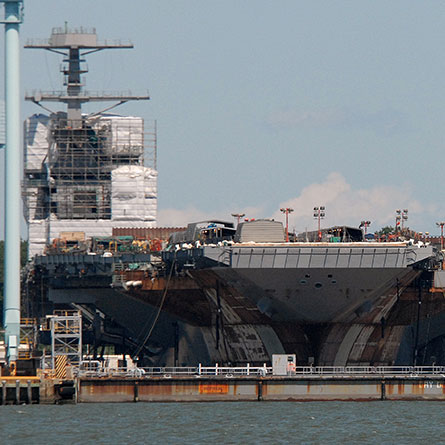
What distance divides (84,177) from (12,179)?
17.0 m

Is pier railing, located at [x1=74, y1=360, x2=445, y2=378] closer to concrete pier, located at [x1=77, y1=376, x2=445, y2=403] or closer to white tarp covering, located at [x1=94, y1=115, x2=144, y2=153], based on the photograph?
concrete pier, located at [x1=77, y1=376, x2=445, y2=403]

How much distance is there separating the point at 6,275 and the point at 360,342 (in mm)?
26826

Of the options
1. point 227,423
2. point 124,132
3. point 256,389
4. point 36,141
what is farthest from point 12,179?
point 227,423

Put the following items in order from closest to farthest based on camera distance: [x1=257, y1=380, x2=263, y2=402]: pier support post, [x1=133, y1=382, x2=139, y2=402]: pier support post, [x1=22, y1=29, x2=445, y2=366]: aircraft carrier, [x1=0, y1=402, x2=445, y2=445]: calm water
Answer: [x1=0, y1=402, x2=445, y2=445]: calm water
[x1=133, y1=382, x2=139, y2=402]: pier support post
[x1=257, y1=380, x2=263, y2=402]: pier support post
[x1=22, y1=29, x2=445, y2=366]: aircraft carrier

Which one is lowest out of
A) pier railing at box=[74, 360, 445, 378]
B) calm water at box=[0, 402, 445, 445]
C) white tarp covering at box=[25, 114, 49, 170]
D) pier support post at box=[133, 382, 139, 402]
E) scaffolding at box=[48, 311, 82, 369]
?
calm water at box=[0, 402, 445, 445]

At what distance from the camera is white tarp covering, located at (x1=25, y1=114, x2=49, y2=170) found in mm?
122312

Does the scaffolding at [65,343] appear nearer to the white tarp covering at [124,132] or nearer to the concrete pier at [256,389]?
the concrete pier at [256,389]

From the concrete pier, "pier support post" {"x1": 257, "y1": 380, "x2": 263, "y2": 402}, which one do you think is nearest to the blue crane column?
the concrete pier

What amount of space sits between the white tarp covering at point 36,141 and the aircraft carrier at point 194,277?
0.55ft

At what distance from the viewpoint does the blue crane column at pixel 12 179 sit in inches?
4018

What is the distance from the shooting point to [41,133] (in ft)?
406

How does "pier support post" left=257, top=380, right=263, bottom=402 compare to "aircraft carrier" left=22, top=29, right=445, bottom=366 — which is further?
"aircraft carrier" left=22, top=29, right=445, bottom=366

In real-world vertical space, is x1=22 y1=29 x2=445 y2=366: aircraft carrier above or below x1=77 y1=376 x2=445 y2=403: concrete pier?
above

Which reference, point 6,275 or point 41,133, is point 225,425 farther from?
point 41,133
